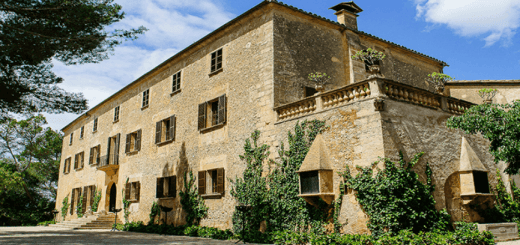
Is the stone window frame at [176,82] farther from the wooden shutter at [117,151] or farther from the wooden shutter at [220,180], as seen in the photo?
the wooden shutter at [117,151]

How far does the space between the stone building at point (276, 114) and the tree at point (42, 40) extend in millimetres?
4328

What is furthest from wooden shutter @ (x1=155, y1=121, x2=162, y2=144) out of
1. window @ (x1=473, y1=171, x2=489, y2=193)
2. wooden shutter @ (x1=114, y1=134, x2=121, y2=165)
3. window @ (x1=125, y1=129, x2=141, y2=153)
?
window @ (x1=473, y1=171, x2=489, y2=193)

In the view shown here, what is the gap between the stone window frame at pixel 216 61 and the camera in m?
16.0

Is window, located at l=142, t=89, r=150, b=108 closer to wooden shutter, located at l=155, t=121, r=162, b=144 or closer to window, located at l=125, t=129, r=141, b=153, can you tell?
window, located at l=125, t=129, r=141, b=153

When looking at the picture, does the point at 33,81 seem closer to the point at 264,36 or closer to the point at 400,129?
the point at 264,36

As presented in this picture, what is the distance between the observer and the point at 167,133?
18922 millimetres

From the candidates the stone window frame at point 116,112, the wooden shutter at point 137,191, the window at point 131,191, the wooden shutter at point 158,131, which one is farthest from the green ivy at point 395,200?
the stone window frame at point 116,112

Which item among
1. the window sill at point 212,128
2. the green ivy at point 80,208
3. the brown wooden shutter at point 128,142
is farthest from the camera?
the green ivy at point 80,208

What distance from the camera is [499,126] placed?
9875mm

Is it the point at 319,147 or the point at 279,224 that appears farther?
the point at 279,224

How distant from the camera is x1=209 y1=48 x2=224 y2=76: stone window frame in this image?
1602 centimetres

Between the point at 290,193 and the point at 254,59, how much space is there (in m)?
5.33

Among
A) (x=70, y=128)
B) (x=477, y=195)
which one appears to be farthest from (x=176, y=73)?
(x=70, y=128)

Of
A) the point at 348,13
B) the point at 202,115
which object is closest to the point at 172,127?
the point at 202,115
